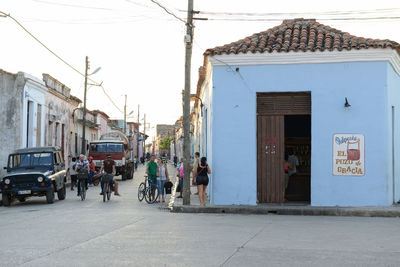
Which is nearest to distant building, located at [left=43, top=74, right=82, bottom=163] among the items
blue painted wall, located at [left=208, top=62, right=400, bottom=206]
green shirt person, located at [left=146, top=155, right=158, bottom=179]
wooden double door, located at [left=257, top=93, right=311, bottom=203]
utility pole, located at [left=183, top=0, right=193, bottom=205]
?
green shirt person, located at [left=146, top=155, right=158, bottom=179]

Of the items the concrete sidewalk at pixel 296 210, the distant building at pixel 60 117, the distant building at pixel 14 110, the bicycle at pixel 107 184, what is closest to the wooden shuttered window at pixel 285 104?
the concrete sidewalk at pixel 296 210

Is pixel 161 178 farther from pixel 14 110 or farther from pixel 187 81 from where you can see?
pixel 14 110

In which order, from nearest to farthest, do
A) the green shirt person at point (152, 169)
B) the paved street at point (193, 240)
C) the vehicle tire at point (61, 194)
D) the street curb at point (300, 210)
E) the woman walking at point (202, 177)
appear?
the paved street at point (193, 240) < the street curb at point (300, 210) < the woman walking at point (202, 177) < the green shirt person at point (152, 169) < the vehicle tire at point (61, 194)

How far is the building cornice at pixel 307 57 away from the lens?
55.1 feet

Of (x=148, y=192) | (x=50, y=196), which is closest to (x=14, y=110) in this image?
(x=50, y=196)

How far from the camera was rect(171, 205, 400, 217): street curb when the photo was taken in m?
15.3

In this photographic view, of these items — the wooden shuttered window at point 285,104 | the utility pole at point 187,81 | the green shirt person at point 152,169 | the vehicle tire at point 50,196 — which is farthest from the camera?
the green shirt person at point 152,169

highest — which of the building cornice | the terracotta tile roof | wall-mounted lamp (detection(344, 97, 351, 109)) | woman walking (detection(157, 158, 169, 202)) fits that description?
the terracotta tile roof

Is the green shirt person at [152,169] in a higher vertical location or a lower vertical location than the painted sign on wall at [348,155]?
lower

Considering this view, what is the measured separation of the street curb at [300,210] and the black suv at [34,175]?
17.8ft

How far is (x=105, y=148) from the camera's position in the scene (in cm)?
3666

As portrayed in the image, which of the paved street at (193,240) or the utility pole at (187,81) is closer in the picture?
the paved street at (193,240)

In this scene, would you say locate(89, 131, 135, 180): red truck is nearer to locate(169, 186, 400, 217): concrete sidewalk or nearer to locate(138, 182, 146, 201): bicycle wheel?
locate(138, 182, 146, 201): bicycle wheel

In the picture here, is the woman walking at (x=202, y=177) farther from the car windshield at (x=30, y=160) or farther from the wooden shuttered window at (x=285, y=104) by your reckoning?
the car windshield at (x=30, y=160)
